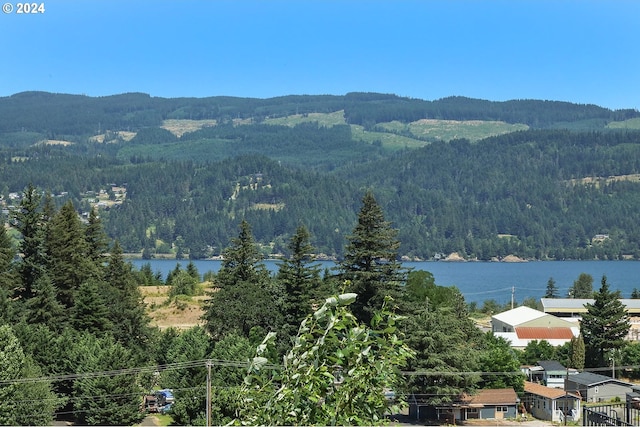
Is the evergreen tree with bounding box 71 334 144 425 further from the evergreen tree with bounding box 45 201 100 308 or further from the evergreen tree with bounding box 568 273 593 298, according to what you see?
the evergreen tree with bounding box 568 273 593 298

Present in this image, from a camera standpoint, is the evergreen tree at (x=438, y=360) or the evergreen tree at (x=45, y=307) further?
the evergreen tree at (x=45, y=307)

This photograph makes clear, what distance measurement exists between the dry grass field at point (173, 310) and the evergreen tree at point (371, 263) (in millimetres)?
20241

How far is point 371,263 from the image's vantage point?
36.1 metres

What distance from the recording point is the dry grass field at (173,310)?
2151 inches

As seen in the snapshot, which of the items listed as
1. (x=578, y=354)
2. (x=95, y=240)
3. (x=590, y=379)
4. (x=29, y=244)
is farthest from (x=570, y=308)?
(x=29, y=244)

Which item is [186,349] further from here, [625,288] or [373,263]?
[625,288]

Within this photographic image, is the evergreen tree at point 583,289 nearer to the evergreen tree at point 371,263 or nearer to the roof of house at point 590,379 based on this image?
the roof of house at point 590,379

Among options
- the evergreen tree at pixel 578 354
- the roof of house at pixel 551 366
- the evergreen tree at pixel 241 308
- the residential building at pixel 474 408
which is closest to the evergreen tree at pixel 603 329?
the evergreen tree at pixel 578 354

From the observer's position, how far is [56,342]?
3212 centimetres

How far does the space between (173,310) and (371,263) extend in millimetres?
24354

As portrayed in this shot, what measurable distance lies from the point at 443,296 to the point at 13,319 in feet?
91.9

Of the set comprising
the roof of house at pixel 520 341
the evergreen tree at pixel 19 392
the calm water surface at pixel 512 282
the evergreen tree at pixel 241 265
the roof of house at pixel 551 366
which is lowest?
the calm water surface at pixel 512 282

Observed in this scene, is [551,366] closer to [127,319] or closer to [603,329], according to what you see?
[603,329]

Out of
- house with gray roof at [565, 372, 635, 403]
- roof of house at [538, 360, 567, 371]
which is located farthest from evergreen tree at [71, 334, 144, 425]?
roof of house at [538, 360, 567, 371]
